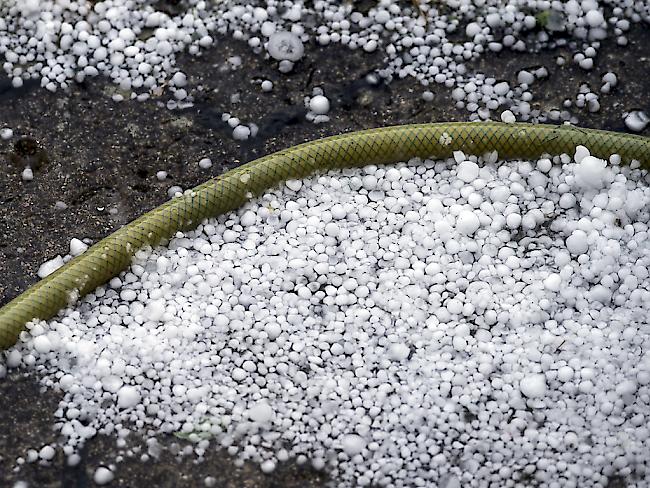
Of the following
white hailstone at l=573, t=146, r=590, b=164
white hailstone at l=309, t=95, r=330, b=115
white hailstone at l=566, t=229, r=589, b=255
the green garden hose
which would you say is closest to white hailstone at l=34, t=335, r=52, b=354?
the green garden hose

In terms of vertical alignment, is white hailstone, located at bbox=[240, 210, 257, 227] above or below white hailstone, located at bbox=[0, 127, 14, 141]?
below

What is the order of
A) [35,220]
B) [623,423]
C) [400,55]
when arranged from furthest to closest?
1. [400,55]
2. [35,220]
3. [623,423]

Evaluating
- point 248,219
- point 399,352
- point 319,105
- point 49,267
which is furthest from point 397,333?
point 49,267

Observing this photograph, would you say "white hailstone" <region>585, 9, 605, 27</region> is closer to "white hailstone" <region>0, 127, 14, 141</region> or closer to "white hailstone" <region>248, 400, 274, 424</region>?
"white hailstone" <region>248, 400, 274, 424</region>

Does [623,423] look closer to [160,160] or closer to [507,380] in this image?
[507,380]

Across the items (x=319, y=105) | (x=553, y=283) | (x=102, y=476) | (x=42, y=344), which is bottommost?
(x=102, y=476)

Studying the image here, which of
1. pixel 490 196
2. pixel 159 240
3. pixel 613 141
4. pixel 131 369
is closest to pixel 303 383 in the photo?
pixel 131 369

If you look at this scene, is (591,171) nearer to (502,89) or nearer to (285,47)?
(502,89)
